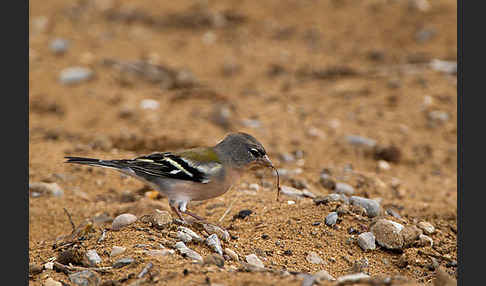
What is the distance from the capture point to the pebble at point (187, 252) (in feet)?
14.5

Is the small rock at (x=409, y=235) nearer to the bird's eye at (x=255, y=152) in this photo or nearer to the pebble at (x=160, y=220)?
the bird's eye at (x=255, y=152)

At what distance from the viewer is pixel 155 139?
28.2 feet

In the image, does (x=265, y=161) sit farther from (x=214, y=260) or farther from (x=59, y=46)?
(x=59, y=46)

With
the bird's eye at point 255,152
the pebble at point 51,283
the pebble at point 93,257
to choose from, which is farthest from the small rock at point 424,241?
the pebble at point 51,283

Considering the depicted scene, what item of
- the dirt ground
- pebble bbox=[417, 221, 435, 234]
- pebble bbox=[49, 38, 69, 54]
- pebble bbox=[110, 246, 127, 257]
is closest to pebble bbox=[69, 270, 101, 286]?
the dirt ground

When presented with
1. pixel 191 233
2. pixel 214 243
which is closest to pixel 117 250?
pixel 191 233

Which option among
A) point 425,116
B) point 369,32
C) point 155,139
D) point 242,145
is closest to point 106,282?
point 242,145

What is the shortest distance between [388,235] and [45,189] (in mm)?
3937

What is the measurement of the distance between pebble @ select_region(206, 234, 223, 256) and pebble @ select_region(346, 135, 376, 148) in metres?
4.45

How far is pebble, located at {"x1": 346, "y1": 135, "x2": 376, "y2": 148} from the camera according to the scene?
28.9 feet

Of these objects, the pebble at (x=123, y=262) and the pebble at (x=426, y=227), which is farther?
the pebble at (x=426, y=227)

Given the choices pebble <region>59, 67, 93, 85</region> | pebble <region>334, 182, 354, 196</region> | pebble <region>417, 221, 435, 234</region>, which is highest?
pebble <region>59, 67, 93, 85</region>

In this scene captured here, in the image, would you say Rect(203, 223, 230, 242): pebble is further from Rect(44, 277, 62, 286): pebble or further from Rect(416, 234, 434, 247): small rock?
Rect(416, 234, 434, 247): small rock

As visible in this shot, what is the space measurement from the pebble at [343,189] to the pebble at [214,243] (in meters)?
2.51
